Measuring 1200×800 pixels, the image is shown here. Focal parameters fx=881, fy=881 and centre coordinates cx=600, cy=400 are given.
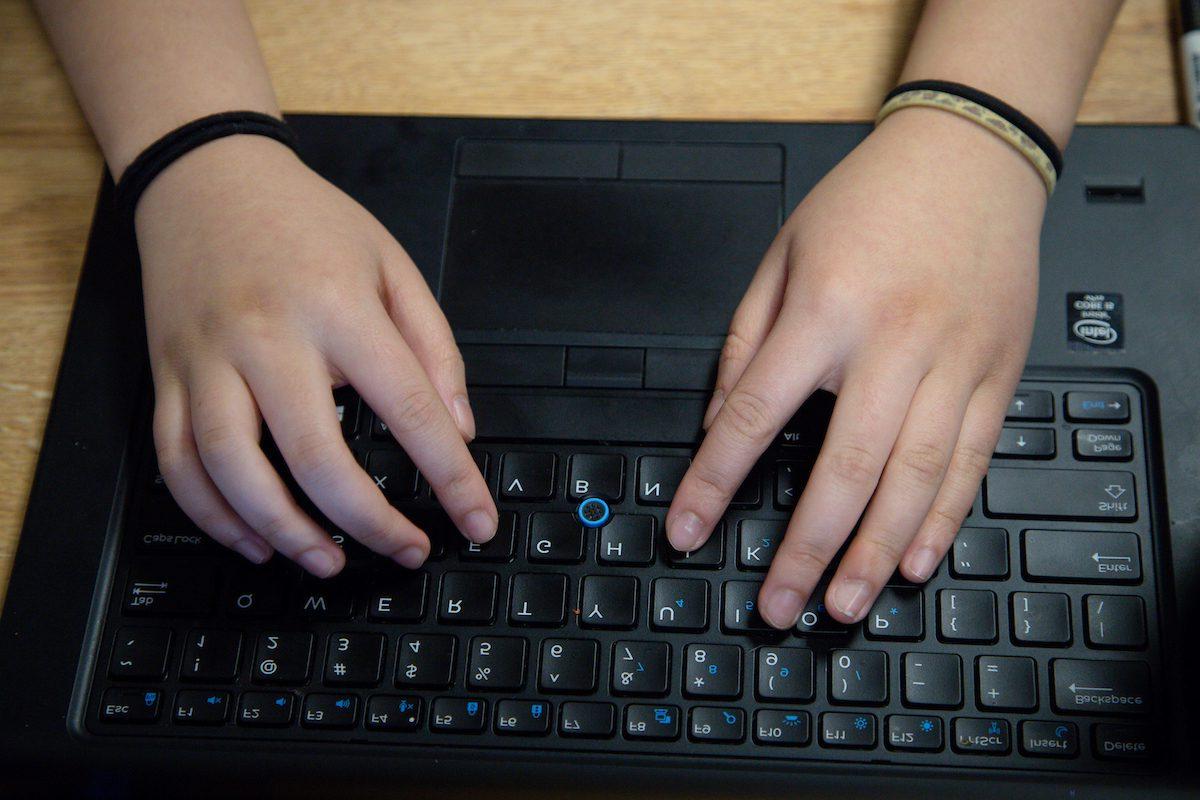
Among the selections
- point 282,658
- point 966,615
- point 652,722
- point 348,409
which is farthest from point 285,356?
point 966,615

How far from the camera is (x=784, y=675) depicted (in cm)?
41

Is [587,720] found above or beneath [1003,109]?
beneath

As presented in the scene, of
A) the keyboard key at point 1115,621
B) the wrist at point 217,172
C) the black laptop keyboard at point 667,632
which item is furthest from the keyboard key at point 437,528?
the keyboard key at point 1115,621

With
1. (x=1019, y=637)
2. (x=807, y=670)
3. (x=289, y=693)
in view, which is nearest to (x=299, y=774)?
(x=289, y=693)

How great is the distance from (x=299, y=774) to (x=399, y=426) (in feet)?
0.56

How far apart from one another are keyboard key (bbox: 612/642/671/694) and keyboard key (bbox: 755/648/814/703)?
0.14 feet

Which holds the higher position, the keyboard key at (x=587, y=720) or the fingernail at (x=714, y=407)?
the fingernail at (x=714, y=407)

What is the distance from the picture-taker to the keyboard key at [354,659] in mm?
424

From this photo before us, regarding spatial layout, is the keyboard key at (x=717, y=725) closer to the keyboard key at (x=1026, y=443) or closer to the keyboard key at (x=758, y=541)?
the keyboard key at (x=758, y=541)

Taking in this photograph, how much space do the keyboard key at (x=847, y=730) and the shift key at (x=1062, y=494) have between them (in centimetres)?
Result: 12

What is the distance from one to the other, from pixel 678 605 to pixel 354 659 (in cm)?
16

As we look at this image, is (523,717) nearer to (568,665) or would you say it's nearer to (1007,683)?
(568,665)

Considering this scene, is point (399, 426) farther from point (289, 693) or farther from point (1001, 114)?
point (1001, 114)

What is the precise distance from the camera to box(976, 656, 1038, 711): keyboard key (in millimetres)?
406
